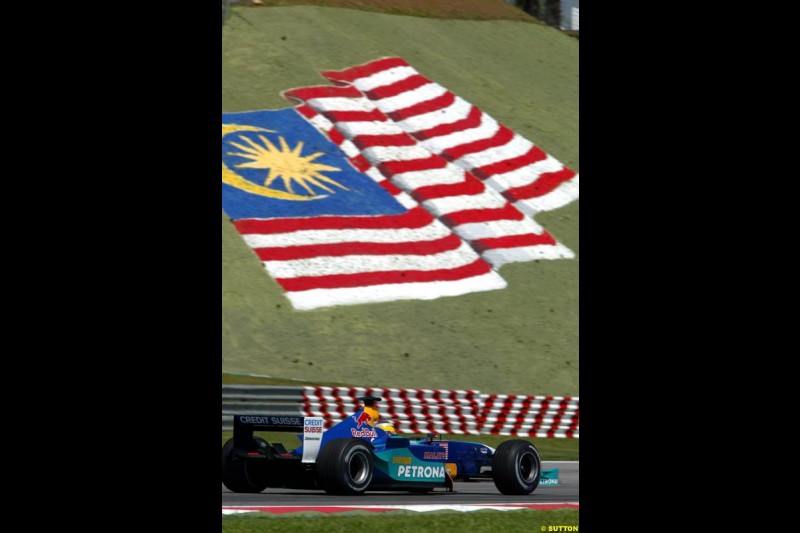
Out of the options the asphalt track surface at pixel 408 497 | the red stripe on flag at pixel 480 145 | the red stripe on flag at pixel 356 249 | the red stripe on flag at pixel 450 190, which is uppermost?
the asphalt track surface at pixel 408 497

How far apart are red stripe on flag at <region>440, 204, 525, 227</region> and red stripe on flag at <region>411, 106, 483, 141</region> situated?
411 cm

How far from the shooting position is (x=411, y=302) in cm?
2823

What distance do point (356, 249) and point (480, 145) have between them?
8736 mm

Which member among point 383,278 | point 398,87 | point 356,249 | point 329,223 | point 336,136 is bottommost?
point 383,278

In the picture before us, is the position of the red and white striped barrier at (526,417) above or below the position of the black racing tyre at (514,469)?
below

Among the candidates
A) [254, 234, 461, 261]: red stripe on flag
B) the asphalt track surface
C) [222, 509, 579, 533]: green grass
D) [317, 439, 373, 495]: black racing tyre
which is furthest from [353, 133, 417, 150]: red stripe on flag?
[222, 509, 579, 533]: green grass

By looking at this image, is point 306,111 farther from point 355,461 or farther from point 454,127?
point 355,461

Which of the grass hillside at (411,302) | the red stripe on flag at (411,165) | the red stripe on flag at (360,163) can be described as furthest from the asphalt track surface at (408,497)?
the red stripe on flag at (411,165)

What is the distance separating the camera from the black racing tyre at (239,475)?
12.2 meters

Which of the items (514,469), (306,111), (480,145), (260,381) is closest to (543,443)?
(260,381)

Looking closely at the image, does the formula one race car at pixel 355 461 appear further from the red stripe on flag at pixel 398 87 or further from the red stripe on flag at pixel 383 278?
the red stripe on flag at pixel 398 87

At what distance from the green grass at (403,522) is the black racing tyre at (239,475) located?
1.95m
